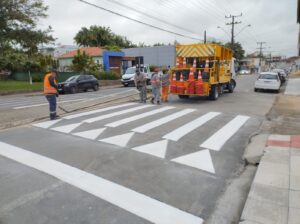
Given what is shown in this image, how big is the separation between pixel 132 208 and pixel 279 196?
2155 mm

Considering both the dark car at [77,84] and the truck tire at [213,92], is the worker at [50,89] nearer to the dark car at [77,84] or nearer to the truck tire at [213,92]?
the truck tire at [213,92]

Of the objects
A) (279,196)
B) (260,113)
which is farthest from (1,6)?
(279,196)

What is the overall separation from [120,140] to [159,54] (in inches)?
1643

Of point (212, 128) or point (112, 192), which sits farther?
point (212, 128)

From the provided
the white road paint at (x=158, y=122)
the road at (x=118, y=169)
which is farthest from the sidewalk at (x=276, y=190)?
the white road paint at (x=158, y=122)

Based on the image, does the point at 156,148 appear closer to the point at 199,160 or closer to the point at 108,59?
the point at 199,160

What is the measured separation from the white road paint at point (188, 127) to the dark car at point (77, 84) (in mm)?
14976

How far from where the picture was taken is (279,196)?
387 centimetres

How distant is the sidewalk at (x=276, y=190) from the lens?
3.38 metres

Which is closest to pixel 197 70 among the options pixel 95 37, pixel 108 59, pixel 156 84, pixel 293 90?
pixel 156 84

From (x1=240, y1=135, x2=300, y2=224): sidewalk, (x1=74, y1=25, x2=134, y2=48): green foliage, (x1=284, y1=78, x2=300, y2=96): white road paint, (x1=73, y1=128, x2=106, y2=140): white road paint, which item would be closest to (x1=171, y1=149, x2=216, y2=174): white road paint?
(x1=240, y1=135, x2=300, y2=224): sidewalk

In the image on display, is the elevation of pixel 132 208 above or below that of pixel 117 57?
below

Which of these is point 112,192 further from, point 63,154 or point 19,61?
point 19,61

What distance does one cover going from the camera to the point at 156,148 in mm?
6238
